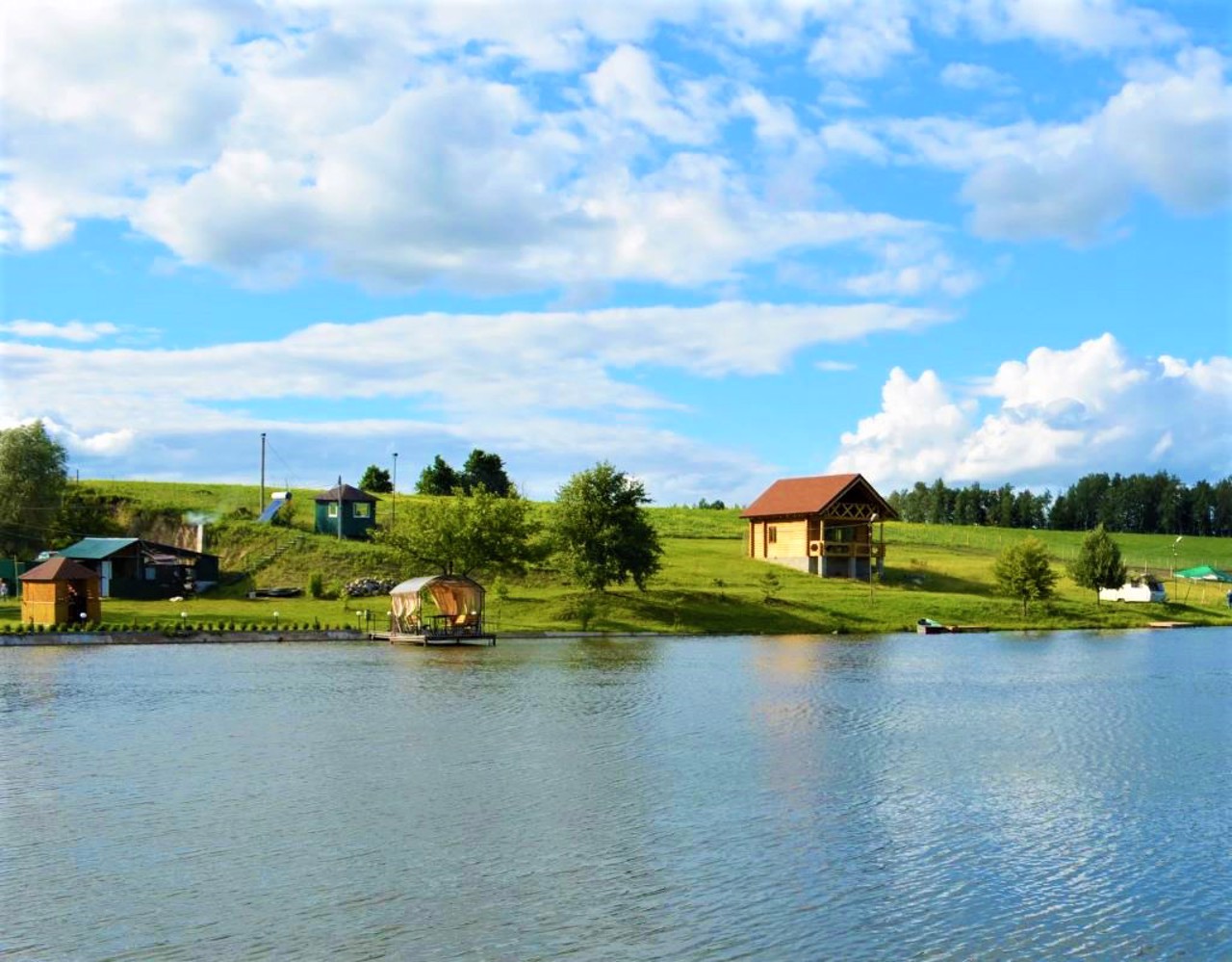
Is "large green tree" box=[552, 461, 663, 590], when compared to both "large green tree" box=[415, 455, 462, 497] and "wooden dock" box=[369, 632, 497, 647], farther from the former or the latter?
"large green tree" box=[415, 455, 462, 497]

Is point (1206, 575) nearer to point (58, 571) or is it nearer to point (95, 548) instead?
point (95, 548)

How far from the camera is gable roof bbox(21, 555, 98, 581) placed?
73.7 m

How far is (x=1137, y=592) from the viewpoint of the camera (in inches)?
4158

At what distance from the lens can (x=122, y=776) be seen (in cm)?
3047

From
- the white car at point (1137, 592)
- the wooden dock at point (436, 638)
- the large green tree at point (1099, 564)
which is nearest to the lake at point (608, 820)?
the wooden dock at point (436, 638)

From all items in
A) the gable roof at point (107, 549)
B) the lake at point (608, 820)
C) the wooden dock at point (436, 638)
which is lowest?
the lake at point (608, 820)

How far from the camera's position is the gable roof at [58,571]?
242ft

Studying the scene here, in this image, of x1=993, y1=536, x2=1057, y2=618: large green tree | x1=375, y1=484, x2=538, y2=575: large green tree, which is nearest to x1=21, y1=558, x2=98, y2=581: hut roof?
x1=375, y1=484, x2=538, y2=575: large green tree

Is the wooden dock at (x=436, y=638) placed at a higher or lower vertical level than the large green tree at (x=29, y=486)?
lower

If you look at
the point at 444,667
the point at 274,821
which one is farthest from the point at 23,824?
the point at 444,667

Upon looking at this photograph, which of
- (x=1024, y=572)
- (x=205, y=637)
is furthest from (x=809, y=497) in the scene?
(x=205, y=637)

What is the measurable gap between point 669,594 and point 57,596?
40.3 metres

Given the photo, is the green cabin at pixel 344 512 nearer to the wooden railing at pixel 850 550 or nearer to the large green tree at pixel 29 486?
the large green tree at pixel 29 486

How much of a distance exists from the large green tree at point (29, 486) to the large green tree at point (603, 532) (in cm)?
4727
